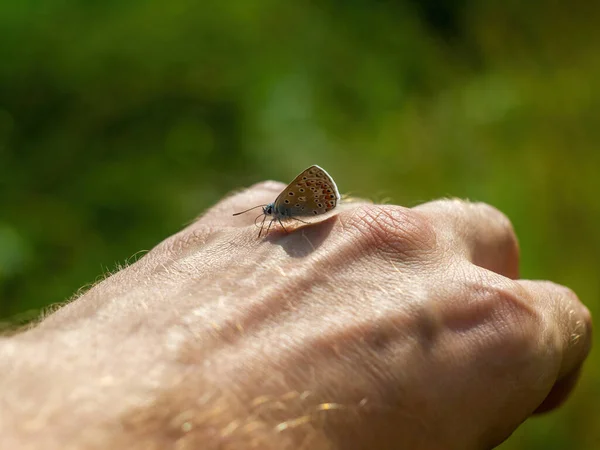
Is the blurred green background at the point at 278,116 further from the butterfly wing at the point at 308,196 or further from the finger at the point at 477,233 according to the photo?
the butterfly wing at the point at 308,196

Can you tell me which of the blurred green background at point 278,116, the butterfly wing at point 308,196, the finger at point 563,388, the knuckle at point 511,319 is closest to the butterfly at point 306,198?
the butterfly wing at point 308,196

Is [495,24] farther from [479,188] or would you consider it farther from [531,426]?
[531,426]

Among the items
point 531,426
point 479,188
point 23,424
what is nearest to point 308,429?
point 23,424

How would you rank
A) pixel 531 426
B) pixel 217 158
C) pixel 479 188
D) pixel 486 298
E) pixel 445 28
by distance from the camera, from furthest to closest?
1. pixel 445 28
2. pixel 217 158
3. pixel 479 188
4. pixel 531 426
5. pixel 486 298

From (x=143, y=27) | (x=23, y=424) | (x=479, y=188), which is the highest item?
(x=143, y=27)

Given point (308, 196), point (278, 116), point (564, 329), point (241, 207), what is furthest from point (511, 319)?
point (278, 116)

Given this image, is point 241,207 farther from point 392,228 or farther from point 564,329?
point 564,329
